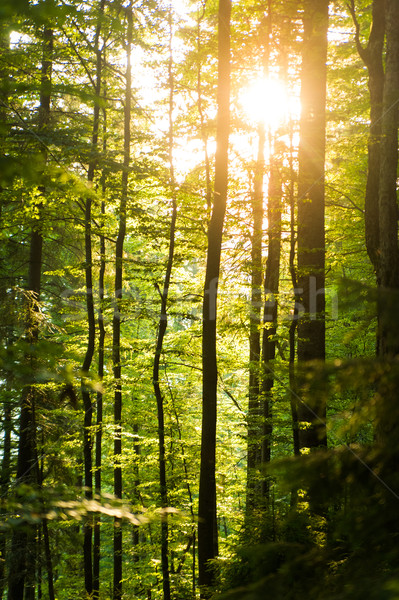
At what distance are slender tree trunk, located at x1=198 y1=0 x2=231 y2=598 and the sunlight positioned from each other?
11.2 feet

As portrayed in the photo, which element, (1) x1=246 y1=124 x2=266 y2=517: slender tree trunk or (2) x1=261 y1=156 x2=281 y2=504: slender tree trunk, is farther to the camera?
(1) x1=246 y1=124 x2=266 y2=517: slender tree trunk

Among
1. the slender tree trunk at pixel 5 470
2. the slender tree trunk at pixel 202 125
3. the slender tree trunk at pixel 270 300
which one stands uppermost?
the slender tree trunk at pixel 202 125

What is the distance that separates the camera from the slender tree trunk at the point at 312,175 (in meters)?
9.56

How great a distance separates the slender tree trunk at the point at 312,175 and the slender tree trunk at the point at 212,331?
2.10 meters

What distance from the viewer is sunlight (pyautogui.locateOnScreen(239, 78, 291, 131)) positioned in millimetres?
11814

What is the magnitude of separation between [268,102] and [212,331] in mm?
7468

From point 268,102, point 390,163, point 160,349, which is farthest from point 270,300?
point 268,102

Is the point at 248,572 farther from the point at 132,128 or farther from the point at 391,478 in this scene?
the point at 132,128

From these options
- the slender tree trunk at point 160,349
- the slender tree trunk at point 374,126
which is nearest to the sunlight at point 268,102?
the slender tree trunk at point 374,126

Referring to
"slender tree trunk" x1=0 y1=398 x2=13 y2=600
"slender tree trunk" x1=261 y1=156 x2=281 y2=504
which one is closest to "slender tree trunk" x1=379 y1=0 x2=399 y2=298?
"slender tree trunk" x1=261 y1=156 x2=281 y2=504

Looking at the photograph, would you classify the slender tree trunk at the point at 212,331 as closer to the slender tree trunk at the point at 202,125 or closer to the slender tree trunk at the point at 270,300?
the slender tree trunk at the point at 270,300

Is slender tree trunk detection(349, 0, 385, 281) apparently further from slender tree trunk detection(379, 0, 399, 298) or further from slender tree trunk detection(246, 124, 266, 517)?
slender tree trunk detection(246, 124, 266, 517)

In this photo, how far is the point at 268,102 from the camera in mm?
12172

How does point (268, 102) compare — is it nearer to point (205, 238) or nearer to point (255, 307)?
point (205, 238)
